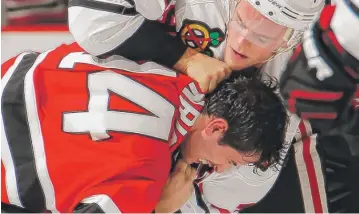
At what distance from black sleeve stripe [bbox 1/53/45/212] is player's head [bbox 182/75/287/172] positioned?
0.71 ft

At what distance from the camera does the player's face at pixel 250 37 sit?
2.52ft

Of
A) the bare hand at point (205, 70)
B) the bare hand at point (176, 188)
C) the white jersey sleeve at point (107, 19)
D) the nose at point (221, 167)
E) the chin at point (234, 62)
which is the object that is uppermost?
the white jersey sleeve at point (107, 19)

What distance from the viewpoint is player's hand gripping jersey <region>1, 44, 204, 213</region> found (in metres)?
0.85

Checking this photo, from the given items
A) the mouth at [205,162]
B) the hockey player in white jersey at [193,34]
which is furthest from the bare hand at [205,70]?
the mouth at [205,162]

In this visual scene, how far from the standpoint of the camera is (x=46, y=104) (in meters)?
0.90

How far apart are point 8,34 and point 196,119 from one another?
0.53 metres

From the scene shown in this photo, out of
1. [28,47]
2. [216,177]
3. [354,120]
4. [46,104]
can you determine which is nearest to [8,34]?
[28,47]

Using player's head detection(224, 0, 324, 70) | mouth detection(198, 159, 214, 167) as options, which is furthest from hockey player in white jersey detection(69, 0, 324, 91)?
mouth detection(198, 159, 214, 167)

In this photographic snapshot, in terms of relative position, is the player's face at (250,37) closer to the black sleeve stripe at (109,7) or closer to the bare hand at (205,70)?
the bare hand at (205,70)

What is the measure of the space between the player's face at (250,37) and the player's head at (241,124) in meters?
0.04

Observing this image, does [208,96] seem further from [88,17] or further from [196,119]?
[88,17]

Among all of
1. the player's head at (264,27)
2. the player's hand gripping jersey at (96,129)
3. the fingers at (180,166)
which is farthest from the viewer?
the fingers at (180,166)

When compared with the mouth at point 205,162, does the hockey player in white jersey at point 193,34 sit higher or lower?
higher

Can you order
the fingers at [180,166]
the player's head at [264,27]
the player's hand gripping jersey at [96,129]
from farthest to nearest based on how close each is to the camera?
the fingers at [180,166], the player's hand gripping jersey at [96,129], the player's head at [264,27]
